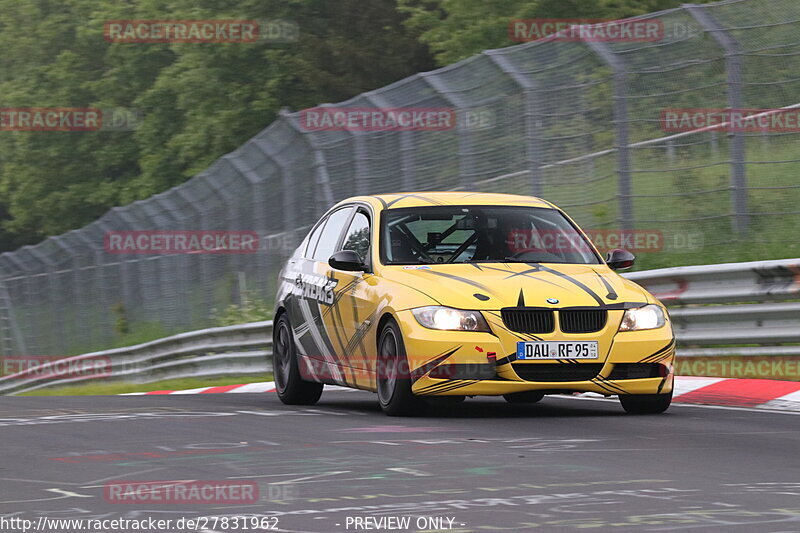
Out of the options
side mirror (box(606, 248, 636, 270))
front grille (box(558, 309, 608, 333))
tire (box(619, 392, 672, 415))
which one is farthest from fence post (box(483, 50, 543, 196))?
front grille (box(558, 309, 608, 333))

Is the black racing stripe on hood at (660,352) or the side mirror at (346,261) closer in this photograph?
the black racing stripe on hood at (660,352)

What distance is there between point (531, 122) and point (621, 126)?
4.03 feet

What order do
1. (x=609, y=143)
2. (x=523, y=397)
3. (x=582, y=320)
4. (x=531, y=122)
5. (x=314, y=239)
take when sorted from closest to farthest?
(x=582, y=320) < (x=523, y=397) < (x=314, y=239) < (x=609, y=143) < (x=531, y=122)

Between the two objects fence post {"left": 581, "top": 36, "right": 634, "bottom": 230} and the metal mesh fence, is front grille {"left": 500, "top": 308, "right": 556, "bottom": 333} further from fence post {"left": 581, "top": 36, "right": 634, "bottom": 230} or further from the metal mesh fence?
fence post {"left": 581, "top": 36, "right": 634, "bottom": 230}

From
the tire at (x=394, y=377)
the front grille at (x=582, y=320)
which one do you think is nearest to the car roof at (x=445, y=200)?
the tire at (x=394, y=377)

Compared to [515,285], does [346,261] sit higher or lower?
higher

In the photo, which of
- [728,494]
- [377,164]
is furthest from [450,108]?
[728,494]

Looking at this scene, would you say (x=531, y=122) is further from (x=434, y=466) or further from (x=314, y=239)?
(x=434, y=466)

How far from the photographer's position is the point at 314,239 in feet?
42.6

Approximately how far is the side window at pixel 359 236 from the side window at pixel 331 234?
0.81 ft

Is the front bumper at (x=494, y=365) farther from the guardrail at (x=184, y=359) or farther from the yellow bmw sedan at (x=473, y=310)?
the guardrail at (x=184, y=359)

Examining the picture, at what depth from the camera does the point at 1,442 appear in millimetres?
9070

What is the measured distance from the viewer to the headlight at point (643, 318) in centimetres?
1031

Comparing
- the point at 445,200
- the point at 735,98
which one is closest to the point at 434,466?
the point at 445,200
